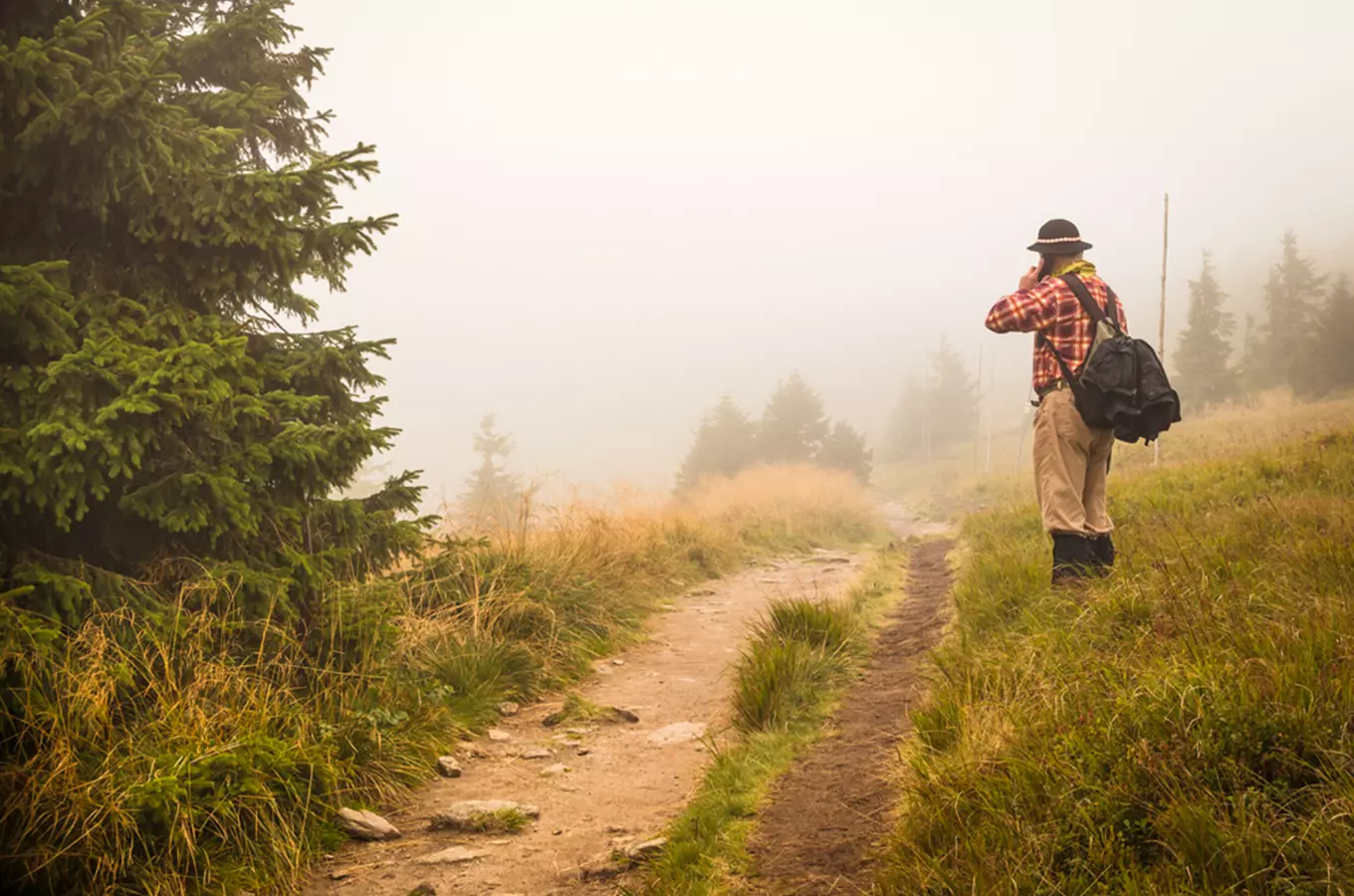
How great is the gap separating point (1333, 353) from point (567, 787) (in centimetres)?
4308

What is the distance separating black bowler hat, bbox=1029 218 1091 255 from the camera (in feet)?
17.7

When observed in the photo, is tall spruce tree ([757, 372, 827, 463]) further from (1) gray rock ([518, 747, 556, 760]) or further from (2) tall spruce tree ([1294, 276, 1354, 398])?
(1) gray rock ([518, 747, 556, 760])

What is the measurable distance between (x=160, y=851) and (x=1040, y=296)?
5464mm

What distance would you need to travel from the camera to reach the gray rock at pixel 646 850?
3156mm

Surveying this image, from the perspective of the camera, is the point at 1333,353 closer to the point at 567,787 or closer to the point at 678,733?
the point at 678,733

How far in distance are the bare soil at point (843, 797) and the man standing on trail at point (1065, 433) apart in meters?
1.30

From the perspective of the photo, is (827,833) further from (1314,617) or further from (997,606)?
(997,606)

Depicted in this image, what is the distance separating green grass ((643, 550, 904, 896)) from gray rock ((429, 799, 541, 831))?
0.85 metres

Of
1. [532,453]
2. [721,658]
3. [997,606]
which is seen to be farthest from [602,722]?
[532,453]

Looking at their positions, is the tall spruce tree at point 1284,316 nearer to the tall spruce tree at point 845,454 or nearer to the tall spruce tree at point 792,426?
the tall spruce tree at point 845,454

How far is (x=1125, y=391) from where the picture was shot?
4875 mm

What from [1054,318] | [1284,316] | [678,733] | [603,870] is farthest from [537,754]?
[1284,316]

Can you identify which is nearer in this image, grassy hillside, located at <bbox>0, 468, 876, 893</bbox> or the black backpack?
grassy hillside, located at <bbox>0, 468, 876, 893</bbox>

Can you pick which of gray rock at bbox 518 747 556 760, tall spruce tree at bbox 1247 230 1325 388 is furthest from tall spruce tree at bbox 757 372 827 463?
gray rock at bbox 518 747 556 760
